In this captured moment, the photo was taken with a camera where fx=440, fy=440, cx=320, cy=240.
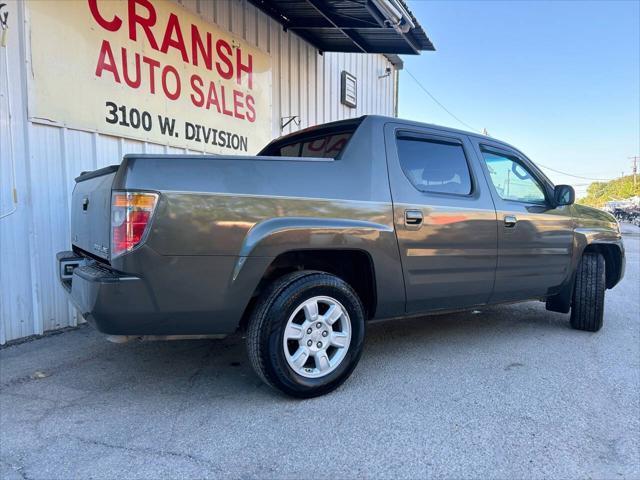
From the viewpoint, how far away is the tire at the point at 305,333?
2650 mm

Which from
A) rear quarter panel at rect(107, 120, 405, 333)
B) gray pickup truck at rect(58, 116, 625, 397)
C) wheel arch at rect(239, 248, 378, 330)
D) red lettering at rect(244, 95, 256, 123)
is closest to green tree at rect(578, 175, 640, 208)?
red lettering at rect(244, 95, 256, 123)

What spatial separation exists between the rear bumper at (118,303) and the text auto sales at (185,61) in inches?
117

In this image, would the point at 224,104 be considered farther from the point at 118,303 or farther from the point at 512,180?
the point at 118,303

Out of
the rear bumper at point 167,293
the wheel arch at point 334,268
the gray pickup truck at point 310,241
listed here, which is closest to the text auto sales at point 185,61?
the gray pickup truck at point 310,241

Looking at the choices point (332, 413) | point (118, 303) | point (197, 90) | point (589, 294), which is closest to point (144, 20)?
point (197, 90)

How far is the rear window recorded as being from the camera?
324cm

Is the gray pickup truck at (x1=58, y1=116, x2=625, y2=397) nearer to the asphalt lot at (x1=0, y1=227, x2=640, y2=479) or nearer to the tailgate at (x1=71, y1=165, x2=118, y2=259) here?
the tailgate at (x1=71, y1=165, x2=118, y2=259)

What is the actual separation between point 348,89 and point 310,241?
7137 millimetres

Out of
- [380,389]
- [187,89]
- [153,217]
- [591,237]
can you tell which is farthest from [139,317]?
[591,237]

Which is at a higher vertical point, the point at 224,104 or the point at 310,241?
the point at 224,104

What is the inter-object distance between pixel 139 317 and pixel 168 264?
332mm

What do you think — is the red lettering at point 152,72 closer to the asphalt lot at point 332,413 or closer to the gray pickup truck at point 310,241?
the gray pickup truck at point 310,241

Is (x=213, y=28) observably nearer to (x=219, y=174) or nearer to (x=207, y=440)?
(x=219, y=174)

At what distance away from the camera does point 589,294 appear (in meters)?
4.42
